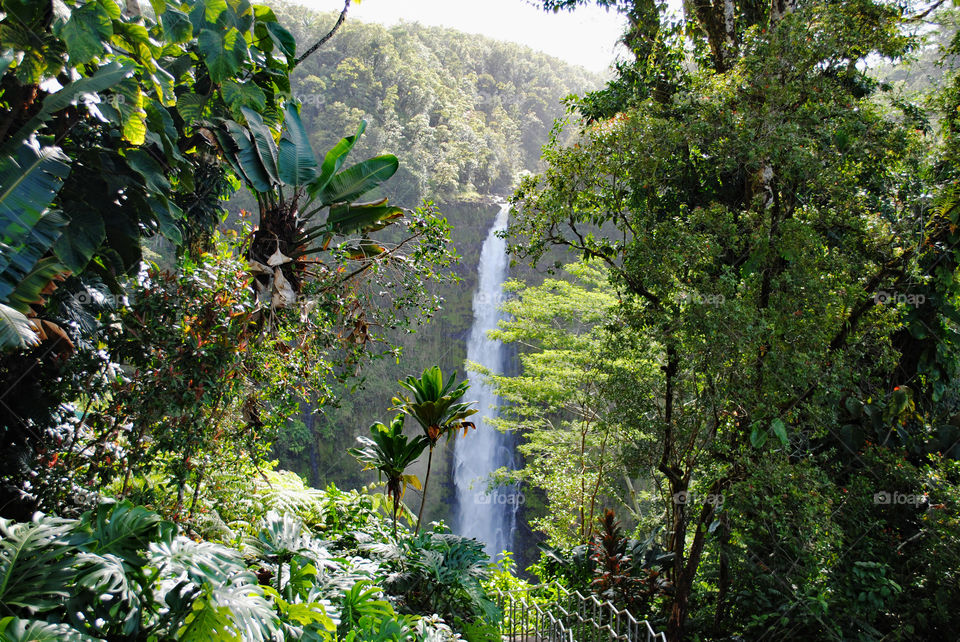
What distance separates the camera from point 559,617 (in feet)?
18.2

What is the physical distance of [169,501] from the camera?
14.1 ft

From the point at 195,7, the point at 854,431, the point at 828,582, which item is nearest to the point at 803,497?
the point at 828,582

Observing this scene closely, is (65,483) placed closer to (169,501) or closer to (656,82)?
(169,501)

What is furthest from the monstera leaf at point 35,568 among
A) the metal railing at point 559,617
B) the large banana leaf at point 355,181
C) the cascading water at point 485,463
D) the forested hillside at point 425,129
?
the cascading water at point 485,463

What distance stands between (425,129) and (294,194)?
25.0 metres

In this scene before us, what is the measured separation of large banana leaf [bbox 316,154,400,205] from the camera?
546cm

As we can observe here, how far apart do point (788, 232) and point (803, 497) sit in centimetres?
211

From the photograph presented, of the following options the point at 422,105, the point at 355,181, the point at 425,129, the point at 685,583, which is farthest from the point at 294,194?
the point at 422,105

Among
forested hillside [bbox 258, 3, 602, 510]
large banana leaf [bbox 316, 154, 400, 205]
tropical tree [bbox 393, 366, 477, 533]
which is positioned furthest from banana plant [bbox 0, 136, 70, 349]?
forested hillside [bbox 258, 3, 602, 510]

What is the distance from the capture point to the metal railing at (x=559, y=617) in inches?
176

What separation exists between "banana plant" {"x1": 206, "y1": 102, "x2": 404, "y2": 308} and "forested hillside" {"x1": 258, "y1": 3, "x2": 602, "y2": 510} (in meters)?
11.2

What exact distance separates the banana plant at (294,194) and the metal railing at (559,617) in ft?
10.5

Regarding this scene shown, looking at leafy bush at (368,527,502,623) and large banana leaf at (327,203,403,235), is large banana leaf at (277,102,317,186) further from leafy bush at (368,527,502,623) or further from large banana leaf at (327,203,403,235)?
leafy bush at (368,527,502,623)

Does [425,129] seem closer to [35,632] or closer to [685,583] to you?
[685,583]
